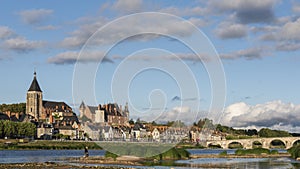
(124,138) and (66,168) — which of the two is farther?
(124,138)

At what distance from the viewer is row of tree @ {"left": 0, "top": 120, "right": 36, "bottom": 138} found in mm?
168000

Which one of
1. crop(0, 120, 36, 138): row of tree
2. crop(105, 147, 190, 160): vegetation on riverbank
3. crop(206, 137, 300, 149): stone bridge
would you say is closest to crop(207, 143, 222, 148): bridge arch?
crop(206, 137, 300, 149): stone bridge

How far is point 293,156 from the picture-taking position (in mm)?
88188

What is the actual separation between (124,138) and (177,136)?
4073 centimetres

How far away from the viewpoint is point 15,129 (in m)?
174

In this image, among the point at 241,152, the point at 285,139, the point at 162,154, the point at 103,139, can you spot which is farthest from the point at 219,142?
the point at 162,154

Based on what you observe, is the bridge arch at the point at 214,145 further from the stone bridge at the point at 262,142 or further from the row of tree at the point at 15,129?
the row of tree at the point at 15,129

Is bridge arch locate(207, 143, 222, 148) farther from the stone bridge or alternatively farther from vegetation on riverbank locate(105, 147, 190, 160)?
vegetation on riverbank locate(105, 147, 190, 160)

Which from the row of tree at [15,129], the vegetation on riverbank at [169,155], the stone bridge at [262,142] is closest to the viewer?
the vegetation on riverbank at [169,155]

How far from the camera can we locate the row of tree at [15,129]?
551 ft

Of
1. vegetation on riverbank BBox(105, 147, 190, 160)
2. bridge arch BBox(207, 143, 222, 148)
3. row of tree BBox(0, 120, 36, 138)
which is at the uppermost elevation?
row of tree BBox(0, 120, 36, 138)

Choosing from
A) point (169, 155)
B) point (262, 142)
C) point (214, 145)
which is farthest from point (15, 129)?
point (169, 155)

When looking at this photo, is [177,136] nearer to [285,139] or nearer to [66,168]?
[285,139]

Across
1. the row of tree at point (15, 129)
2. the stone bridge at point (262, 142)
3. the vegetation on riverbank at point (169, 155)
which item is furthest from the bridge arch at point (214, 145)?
the vegetation on riverbank at point (169, 155)
